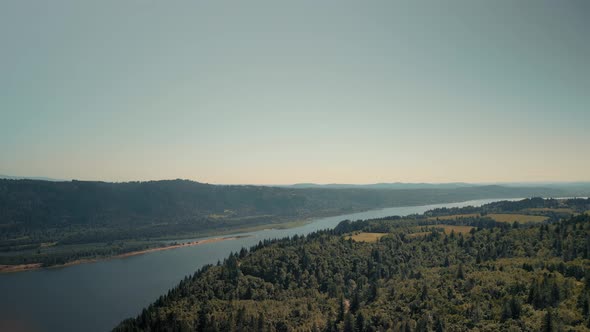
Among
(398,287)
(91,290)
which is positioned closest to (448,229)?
(398,287)

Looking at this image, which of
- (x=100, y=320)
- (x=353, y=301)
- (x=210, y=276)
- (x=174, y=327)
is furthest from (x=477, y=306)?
(x=100, y=320)

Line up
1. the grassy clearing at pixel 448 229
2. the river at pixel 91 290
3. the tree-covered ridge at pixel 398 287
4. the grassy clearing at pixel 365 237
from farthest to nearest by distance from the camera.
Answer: the grassy clearing at pixel 448 229 → the grassy clearing at pixel 365 237 → the river at pixel 91 290 → the tree-covered ridge at pixel 398 287

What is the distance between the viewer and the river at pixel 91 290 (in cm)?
9812

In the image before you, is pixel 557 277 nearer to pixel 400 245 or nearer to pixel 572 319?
pixel 572 319

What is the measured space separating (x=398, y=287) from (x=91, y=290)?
98.3m

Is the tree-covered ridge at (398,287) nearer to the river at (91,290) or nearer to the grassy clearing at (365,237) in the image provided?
the grassy clearing at (365,237)

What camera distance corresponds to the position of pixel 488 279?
7900 centimetres

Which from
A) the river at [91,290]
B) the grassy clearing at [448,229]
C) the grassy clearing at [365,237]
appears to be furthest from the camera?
the grassy clearing at [448,229]

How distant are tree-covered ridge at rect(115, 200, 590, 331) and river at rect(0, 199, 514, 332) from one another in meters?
19.6

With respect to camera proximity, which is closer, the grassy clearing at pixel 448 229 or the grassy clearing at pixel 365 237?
the grassy clearing at pixel 365 237

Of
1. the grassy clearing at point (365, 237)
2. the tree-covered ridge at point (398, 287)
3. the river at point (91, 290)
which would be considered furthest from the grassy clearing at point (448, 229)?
the river at point (91, 290)

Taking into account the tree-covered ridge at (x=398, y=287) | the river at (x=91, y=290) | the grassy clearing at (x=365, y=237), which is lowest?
the river at (x=91, y=290)

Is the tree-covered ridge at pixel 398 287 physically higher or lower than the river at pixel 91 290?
higher

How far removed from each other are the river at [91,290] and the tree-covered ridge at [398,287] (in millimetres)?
19560
